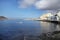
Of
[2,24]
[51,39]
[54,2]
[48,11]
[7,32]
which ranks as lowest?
[51,39]

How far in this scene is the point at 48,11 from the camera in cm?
128

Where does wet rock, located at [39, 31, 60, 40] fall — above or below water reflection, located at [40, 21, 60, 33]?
below

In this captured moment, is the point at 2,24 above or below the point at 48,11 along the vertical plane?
below

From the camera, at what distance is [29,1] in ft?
4.20

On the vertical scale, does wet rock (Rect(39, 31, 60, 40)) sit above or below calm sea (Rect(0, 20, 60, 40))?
below

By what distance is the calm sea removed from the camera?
4.01 ft

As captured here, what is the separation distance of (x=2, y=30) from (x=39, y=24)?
46cm

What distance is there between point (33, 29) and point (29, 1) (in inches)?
14.1

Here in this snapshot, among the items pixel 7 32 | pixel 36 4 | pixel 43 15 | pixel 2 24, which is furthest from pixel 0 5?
pixel 43 15

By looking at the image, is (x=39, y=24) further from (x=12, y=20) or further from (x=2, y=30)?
(x=2, y=30)

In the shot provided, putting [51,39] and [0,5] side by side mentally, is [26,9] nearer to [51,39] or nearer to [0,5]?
[0,5]

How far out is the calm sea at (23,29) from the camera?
122 cm

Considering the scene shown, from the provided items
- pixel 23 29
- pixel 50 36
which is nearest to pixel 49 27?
pixel 50 36

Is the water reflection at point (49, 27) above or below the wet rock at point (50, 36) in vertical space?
above
